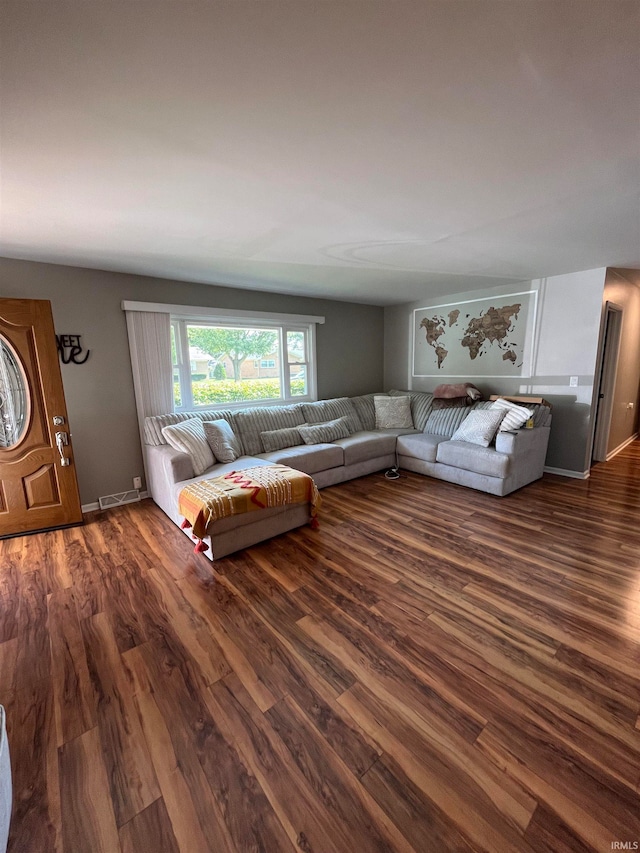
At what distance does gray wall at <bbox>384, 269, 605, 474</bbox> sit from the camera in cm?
371

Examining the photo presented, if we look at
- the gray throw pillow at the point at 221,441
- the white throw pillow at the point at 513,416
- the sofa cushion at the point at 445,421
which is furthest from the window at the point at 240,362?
the white throw pillow at the point at 513,416

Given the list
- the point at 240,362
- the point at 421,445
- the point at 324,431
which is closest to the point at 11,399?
the point at 240,362

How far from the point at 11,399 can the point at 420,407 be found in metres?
4.53

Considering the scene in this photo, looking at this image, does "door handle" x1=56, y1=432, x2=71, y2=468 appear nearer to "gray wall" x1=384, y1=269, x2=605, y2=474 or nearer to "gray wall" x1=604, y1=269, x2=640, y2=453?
"gray wall" x1=384, y1=269, x2=605, y2=474

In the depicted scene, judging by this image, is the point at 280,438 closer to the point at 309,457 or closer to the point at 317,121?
the point at 309,457

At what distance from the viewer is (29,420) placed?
9.51 feet

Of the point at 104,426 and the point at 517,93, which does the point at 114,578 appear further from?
the point at 517,93

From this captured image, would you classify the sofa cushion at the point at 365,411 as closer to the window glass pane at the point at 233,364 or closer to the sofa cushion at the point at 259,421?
the sofa cushion at the point at 259,421

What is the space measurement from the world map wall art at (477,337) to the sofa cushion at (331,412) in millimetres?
1397

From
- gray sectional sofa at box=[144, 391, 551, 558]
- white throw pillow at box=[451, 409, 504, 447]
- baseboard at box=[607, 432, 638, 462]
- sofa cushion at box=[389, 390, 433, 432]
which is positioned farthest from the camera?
sofa cushion at box=[389, 390, 433, 432]

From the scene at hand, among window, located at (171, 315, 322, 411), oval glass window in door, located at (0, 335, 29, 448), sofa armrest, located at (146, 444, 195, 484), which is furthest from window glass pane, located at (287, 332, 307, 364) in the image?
oval glass window in door, located at (0, 335, 29, 448)

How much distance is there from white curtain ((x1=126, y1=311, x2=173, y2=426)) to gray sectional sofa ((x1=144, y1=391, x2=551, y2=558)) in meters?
0.25

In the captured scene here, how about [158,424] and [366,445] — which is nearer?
[158,424]

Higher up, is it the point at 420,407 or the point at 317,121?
the point at 317,121
